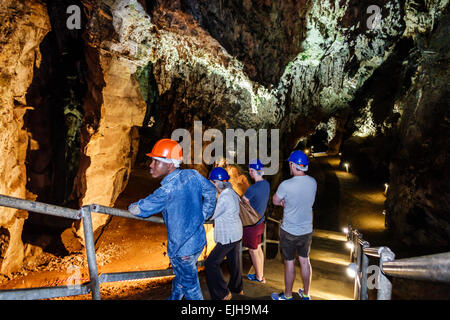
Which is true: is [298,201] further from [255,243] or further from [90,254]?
[90,254]

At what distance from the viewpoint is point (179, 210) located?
2049 millimetres

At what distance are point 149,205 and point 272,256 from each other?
26.2 feet

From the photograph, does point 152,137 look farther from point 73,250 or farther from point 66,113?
point 73,250

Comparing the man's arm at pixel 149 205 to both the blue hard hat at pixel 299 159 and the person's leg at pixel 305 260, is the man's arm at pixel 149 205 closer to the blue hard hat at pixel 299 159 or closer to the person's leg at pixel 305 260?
the blue hard hat at pixel 299 159

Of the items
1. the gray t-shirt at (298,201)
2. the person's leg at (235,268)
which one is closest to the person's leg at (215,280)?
the person's leg at (235,268)

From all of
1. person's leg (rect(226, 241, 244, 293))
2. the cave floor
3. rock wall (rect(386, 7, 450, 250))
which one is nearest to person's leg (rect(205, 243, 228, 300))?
the cave floor

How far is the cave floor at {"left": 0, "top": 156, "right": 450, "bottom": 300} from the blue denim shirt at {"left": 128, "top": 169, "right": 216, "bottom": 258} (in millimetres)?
1032

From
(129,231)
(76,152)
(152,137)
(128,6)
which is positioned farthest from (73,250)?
(152,137)

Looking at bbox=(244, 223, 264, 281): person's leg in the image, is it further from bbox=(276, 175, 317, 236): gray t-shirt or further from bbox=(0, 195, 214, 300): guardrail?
bbox=(0, 195, 214, 300): guardrail

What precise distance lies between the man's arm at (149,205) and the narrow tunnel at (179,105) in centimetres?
346

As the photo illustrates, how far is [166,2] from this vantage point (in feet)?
21.9

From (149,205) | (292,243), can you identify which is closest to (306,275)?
(292,243)

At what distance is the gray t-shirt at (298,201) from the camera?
269 centimetres

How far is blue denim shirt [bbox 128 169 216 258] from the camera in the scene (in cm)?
201
